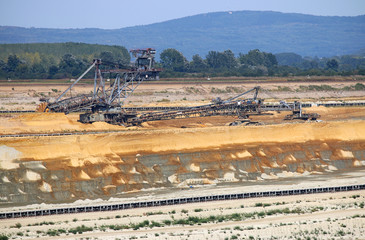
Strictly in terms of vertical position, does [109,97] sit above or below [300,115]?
above

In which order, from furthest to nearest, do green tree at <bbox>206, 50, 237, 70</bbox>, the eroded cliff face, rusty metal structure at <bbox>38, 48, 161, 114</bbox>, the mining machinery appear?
green tree at <bbox>206, 50, 237, 70</bbox>
rusty metal structure at <bbox>38, 48, 161, 114</bbox>
the mining machinery
the eroded cliff face

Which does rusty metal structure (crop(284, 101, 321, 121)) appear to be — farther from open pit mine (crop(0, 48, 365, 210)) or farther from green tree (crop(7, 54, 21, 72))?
green tree (crop(7, 54, 21, 72))

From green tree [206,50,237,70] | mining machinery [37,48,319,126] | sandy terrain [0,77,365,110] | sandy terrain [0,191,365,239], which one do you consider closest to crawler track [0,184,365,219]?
sandy terrain [0,191,365,239]

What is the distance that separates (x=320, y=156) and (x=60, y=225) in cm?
3109

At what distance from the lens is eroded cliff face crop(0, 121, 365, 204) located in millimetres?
61000

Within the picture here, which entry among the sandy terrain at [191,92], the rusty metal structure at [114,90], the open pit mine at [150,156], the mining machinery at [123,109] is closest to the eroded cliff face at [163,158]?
the open pit mine at [150,156]

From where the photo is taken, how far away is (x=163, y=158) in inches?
2616

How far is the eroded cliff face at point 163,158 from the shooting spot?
61000 mm

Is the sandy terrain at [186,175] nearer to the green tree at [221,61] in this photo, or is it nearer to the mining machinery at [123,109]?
the mining machinery at [123,109]

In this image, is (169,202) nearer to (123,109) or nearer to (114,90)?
(114,90)

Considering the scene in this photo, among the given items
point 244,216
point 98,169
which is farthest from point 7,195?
point 244,216

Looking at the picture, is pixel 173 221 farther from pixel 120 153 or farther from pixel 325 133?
pixel 325 133

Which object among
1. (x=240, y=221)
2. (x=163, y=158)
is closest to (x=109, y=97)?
(x=163, y=158)

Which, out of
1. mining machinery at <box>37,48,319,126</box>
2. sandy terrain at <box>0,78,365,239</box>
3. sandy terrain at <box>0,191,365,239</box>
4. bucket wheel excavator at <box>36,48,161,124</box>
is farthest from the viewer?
mining machinery at <box>37,48,319,126</box>
